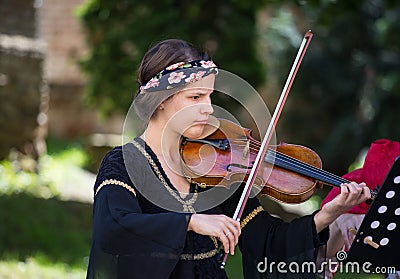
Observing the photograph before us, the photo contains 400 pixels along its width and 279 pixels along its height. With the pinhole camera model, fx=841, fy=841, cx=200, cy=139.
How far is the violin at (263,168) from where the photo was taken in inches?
110

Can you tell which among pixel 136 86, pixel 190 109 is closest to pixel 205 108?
pixel 190 109

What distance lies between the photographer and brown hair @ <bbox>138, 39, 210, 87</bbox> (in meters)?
2.73

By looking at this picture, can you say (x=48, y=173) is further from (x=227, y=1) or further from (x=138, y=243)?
(x=138, y=243)

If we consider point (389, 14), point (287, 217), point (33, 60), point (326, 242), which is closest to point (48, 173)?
point (33, 60)

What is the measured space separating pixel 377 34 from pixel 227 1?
279 cm

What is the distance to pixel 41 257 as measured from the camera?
20.0 ft

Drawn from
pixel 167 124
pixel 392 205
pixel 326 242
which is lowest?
pixel 326 242

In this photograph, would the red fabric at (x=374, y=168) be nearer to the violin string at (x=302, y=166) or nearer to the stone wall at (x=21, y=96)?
the violin string at (x=302, y=166)

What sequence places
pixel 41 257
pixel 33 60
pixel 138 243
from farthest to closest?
pixel 33 60, pixel 41 257, pixel 138 243

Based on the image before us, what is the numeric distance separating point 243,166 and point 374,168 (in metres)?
0.57

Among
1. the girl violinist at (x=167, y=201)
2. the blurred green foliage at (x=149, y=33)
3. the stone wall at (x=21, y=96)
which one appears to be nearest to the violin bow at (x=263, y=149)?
the girl violinist at (x=167, y=201)

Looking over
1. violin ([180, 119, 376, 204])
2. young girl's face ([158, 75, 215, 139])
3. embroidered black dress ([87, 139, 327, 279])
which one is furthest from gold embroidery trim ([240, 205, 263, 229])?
young girl's face ([158, 75, 215, 139])

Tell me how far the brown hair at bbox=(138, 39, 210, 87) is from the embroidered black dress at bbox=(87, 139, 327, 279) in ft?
0.83

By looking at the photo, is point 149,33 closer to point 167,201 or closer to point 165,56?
point 165,56
